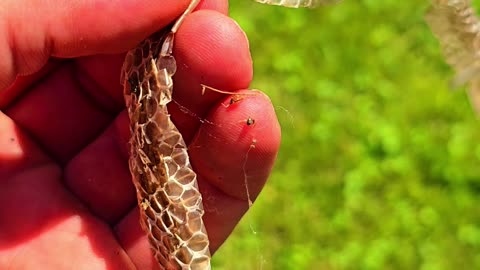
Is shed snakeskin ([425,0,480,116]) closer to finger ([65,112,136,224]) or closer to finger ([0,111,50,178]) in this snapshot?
finger ([65,112,136,224])

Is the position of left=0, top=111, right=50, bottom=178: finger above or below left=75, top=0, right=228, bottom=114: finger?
below

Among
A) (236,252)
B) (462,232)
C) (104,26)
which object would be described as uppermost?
(104,26)

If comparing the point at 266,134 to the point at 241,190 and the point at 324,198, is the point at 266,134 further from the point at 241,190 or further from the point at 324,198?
the point at 324,198

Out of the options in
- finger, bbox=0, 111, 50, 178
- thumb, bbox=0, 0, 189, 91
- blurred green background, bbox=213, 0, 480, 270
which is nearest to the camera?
thumb, bbox=0, 0, 189, 91

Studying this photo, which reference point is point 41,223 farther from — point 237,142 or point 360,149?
point 360,149

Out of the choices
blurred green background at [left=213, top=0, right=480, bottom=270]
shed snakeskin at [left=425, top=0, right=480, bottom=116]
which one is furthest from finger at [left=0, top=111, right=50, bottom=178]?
blurred green background at [left=213, top=0, right=480, bottom=270]

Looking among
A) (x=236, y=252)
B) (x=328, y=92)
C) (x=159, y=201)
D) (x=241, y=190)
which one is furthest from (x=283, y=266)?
(x=159, y=201)
